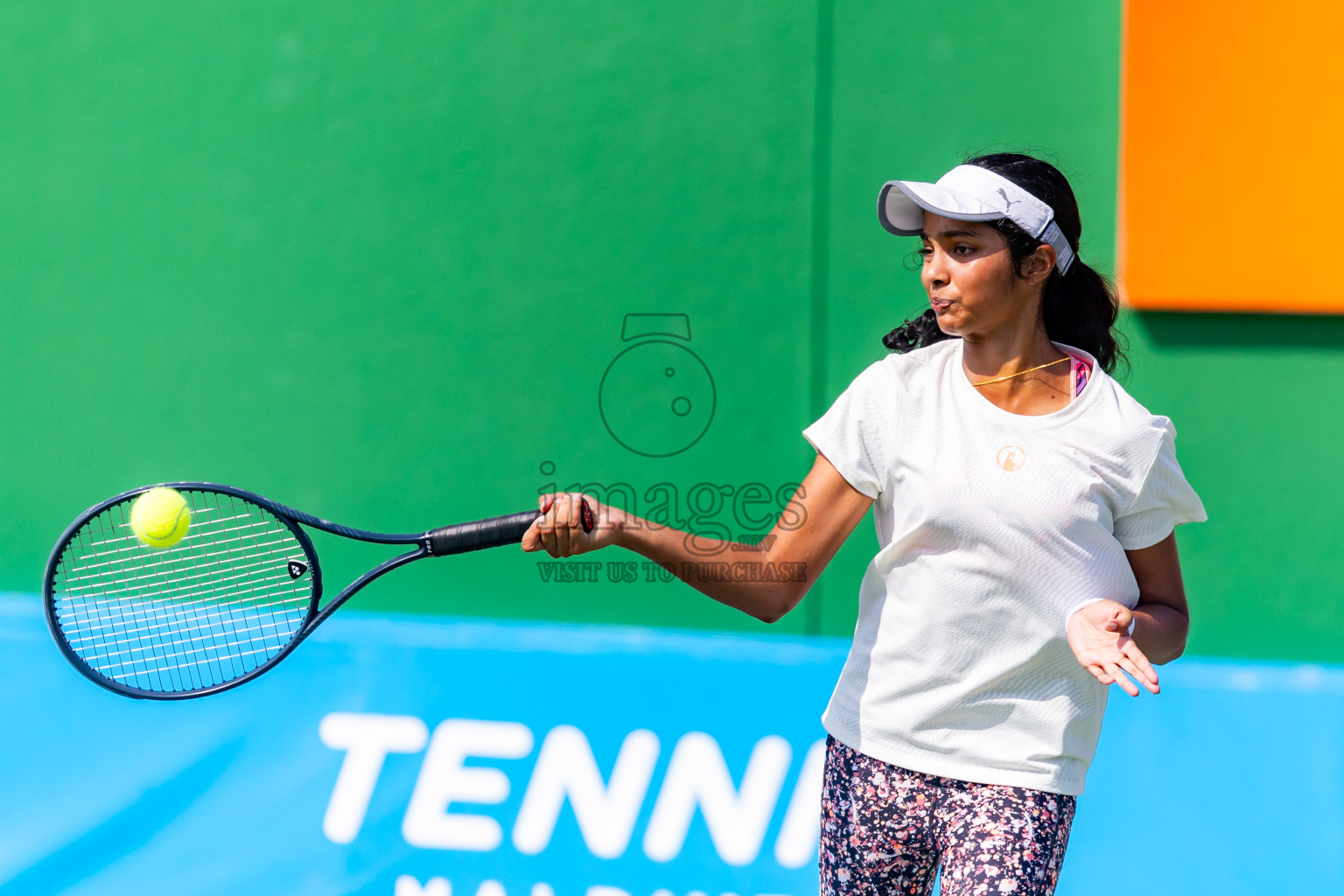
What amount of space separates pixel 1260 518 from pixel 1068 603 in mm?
1749

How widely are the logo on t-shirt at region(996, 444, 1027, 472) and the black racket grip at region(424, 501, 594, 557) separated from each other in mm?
688

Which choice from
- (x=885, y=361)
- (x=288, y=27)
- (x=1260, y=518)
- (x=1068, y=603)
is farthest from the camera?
(x=288, y=27)

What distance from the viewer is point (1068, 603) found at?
4.91 feet

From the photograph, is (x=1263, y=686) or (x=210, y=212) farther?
(x=210, y=212)

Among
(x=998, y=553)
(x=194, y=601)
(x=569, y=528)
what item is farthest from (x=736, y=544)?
(x=194, y=601)

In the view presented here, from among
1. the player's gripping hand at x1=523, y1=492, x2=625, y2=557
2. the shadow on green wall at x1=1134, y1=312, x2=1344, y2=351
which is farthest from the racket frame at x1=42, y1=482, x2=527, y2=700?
the shadow on green wall at x1=1134, y1=312, x2=1344, y2=351

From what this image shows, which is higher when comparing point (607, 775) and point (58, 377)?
point (58, 377)

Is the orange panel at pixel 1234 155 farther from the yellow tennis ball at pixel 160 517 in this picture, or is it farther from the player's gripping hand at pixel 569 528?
the yellow tennis ball at pixel 160 517

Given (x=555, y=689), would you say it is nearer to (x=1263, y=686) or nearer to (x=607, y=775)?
(x=607, y=775)

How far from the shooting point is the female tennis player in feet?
4.87

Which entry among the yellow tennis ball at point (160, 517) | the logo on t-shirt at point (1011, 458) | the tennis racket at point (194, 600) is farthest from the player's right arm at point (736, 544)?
the tennis racket at point (194, 600)

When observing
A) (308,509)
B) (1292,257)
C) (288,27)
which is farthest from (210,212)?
(1292,257)

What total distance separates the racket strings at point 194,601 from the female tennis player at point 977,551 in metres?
1.39

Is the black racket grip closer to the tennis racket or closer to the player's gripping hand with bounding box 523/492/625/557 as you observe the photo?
the player's gripping hand with bounding box 523/492/625/557
